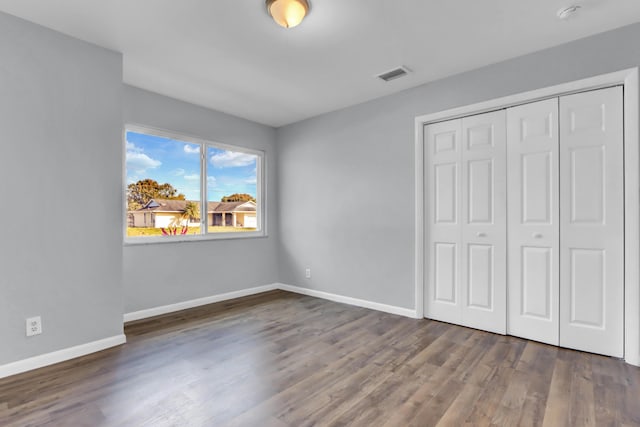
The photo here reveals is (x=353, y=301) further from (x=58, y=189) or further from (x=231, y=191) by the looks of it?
(x=58, y=189)

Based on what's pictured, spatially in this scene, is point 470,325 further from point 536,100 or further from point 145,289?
point 145,289

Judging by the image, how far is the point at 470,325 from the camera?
10.5ft

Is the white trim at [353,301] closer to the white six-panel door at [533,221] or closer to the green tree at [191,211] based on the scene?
the white six-panel door at [533,221]

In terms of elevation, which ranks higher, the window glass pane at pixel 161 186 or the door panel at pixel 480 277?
the window glass pane at pixel 161 186

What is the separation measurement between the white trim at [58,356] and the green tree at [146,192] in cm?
147

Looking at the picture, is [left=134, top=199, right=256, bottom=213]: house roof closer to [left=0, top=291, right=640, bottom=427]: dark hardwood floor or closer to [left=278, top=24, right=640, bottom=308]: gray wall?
[left=278, top=24, right=640, bottom=308]: gray wall

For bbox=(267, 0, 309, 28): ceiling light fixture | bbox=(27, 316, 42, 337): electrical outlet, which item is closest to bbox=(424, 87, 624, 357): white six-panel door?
bbox=(267, 0, 309, 28): ceiling light fixture

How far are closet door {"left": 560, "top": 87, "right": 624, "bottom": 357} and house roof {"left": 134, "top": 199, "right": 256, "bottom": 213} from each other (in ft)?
12.7

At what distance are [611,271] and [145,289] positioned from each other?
4.52 m

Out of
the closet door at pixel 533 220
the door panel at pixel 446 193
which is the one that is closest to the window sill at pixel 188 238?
the door panel at pixel 446 193

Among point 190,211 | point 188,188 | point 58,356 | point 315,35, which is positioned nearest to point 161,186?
point 188,188

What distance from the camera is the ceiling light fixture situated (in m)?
2.05

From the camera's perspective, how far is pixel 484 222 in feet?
10.3

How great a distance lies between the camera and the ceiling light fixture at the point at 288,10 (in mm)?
2055
